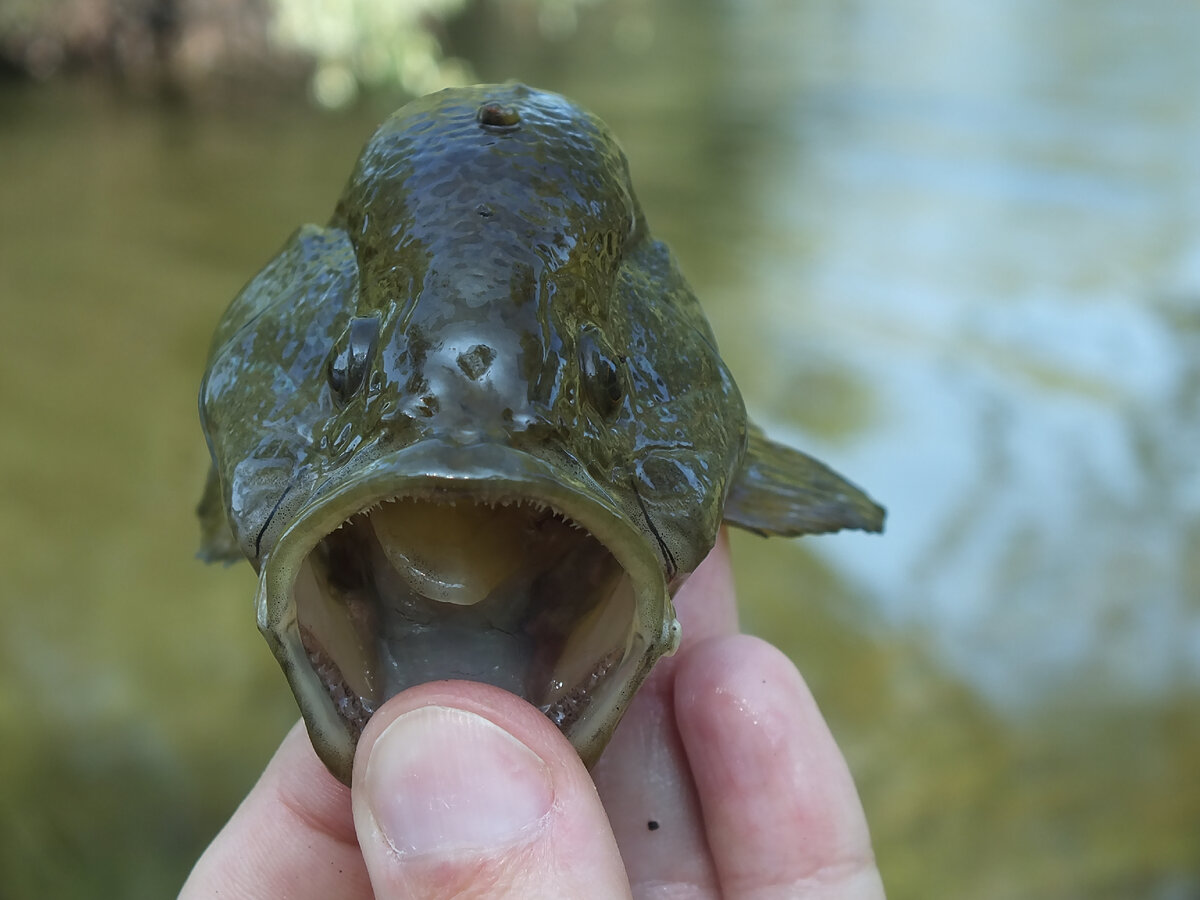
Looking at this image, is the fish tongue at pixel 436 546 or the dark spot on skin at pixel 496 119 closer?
the fish tongue at pixel 436 546

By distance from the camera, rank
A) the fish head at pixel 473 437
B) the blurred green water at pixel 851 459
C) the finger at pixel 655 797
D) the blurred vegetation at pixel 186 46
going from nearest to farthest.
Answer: the fish head at pixel 473 437 < the finger at pixel 655 797 < the blurred green water at pixel 851 459 < the blurred vegetation at pixel 186 46

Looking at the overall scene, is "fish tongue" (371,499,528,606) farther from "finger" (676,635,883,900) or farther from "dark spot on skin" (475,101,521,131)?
"finger" (676,635,883,900)

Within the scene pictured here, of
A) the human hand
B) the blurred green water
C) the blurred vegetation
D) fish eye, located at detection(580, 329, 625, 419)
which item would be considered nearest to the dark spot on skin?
fish eye, located at detection(580, 329, 625, 419)

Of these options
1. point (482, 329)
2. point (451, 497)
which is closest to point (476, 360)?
point (482, 329)

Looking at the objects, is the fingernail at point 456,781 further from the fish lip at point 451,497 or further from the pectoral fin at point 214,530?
the pectoral fin at point 214,530

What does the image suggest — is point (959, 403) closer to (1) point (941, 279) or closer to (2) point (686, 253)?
(1) point (941, 279)

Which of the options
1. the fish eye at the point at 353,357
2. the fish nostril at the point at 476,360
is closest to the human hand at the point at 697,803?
the fish eye at the point at 353,357

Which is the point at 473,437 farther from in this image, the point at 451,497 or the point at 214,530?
the point at 214,530

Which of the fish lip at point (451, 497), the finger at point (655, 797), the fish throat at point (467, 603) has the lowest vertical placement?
the finger at point (655, 797)
